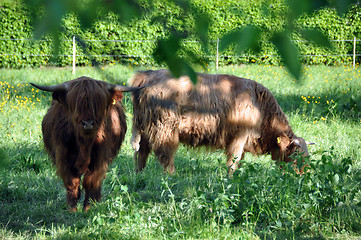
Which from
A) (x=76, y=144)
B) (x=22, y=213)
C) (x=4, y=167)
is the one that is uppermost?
(x=4, y=167)

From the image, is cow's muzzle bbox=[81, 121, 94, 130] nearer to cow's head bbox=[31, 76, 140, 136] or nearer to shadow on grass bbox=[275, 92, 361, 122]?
cow's head bbox=[31, 76, 140, 136]

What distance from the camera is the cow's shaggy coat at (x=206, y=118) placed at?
21.8ft

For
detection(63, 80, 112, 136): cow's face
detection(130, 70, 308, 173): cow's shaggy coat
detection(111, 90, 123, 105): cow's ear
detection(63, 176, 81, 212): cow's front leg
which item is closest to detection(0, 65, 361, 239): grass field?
detection(63, 176, 81, 212): cow's front leg

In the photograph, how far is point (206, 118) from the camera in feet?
22.3

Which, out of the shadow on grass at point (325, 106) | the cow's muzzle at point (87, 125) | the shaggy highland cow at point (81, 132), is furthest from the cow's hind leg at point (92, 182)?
the shadow on grass at point (325, 106)

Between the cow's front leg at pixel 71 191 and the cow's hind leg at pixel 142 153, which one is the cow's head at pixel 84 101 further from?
the cow's hind leg at pixel 142 153

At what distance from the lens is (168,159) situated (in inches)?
265

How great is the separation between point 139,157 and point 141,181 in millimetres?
967

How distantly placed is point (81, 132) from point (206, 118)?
2524mm

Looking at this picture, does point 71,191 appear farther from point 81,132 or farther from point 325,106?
point 325,106

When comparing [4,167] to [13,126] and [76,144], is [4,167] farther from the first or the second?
[13,126]

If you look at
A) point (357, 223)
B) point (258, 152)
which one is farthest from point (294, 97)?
point (357, 223)

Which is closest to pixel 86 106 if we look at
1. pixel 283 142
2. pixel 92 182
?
pixel 92 182

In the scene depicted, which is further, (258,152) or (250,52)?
(258,152)
